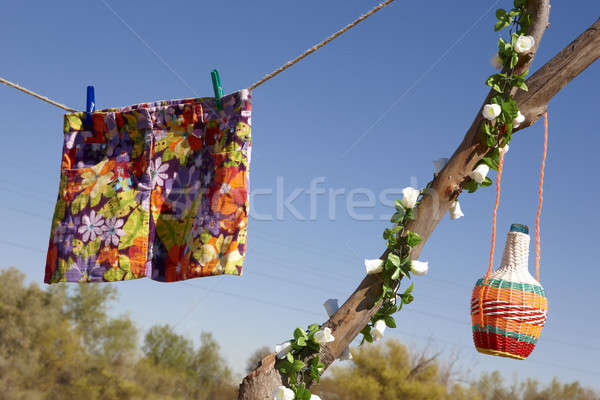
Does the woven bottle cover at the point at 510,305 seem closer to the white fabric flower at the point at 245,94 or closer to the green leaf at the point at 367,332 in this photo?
the green leaf at the point at 367,332

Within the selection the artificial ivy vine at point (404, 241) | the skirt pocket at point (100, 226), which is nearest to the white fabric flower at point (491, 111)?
the artificial ivy vine at point (404, 241)

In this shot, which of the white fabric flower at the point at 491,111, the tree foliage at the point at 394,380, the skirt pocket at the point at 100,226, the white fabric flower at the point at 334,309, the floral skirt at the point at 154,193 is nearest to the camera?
the white fabric flower at the point at 491,111

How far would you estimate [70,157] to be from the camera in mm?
2791

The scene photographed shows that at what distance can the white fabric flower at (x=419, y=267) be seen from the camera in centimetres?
184

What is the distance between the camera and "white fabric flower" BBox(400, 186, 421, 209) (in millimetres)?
1867

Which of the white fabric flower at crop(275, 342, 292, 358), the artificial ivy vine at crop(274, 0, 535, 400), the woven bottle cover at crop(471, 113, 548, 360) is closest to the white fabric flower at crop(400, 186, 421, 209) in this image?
the artificial ivy vine at crop(274, 0, 535, 400)

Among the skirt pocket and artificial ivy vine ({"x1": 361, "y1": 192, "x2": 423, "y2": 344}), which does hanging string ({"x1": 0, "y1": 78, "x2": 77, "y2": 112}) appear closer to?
the skirt pocket

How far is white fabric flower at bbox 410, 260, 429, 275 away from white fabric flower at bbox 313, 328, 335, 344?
33cm

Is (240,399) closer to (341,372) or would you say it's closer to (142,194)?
(142,194)

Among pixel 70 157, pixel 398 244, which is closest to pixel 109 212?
pixel 70 157

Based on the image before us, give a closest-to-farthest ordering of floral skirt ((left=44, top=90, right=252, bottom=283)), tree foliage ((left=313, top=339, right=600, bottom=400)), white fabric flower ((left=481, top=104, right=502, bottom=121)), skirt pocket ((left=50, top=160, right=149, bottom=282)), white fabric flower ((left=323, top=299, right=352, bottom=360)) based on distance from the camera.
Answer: white fabric flower ((left=481, top=104, right=502, bottom=121)) → white fabric flower ((left=323, top=299, right=352, bottom=360)) → floral skirt ((left=44, top=90, right=252, bottom=283)) → skirt pocket ((left=50, top=160, right=149, bottom=282)) → tree foliage ((left=313, top=339, right=600, bottom=400))

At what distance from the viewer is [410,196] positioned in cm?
A: 187

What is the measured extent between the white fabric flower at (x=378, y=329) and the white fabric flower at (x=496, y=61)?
3.07 feet

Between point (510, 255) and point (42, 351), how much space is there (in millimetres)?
12093
